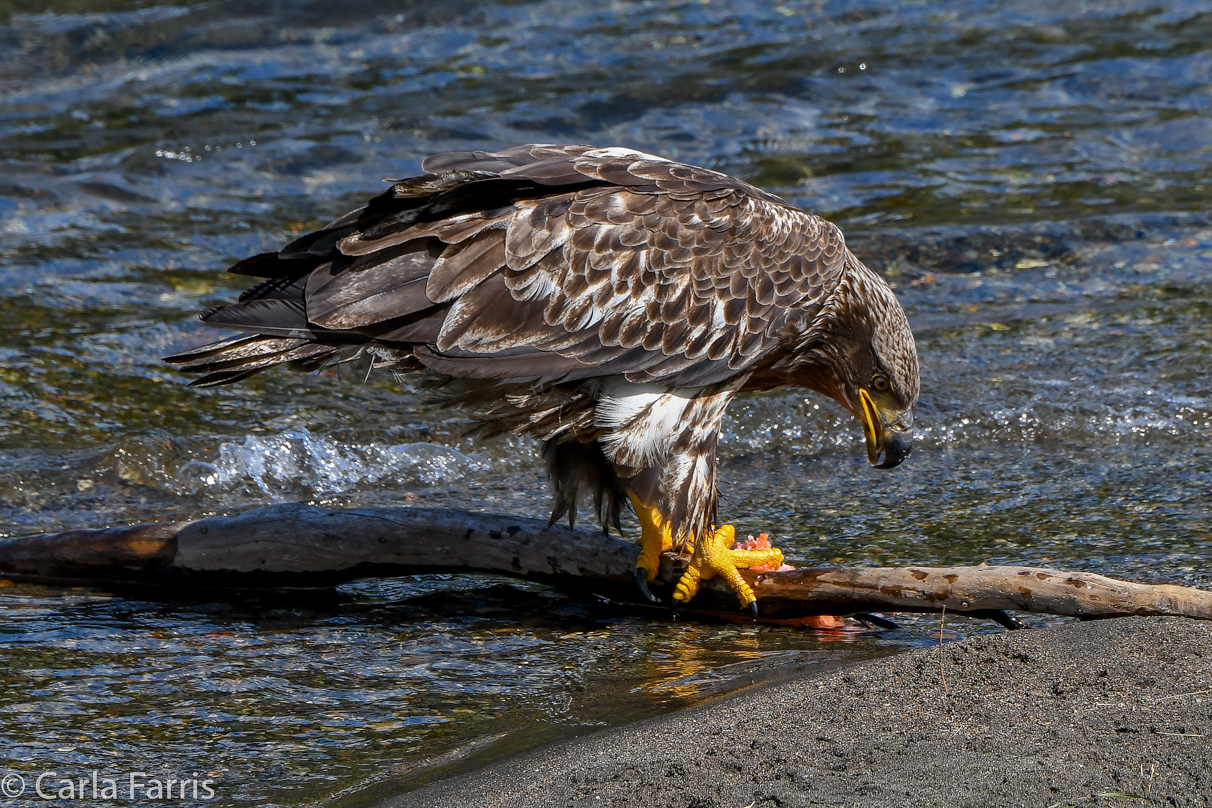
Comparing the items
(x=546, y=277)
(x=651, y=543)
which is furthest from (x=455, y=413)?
(x=651, y=543)

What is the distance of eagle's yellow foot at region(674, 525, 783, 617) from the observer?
4777mm

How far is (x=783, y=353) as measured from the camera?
5543 millimetres

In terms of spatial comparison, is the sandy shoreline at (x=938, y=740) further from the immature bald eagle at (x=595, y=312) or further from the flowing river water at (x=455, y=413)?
the immature bald eagle at (x=595, y=312)

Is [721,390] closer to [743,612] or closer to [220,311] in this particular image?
[743,612]

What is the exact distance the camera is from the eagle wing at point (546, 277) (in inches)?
188

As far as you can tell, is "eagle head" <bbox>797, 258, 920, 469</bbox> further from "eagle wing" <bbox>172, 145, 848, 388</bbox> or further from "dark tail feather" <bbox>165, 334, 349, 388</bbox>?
"dark tail feather" <bbox>165, 334, 349, 388</bbox>

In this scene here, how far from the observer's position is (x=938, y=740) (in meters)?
3.37

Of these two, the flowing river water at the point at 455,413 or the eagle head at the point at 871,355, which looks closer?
the flowing river water at the point at 455,413

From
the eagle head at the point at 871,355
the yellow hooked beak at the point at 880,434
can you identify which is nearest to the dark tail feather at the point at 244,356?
the eagle head at the point at 871,355

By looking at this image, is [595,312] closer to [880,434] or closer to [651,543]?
[651,543]

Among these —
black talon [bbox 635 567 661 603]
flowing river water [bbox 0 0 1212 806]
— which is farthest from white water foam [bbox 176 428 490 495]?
→ black talon [bbox 635 567 661 603]

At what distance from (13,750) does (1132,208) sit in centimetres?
857

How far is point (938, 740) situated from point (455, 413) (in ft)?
13.9

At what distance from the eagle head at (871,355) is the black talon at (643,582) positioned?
1.22 metres
